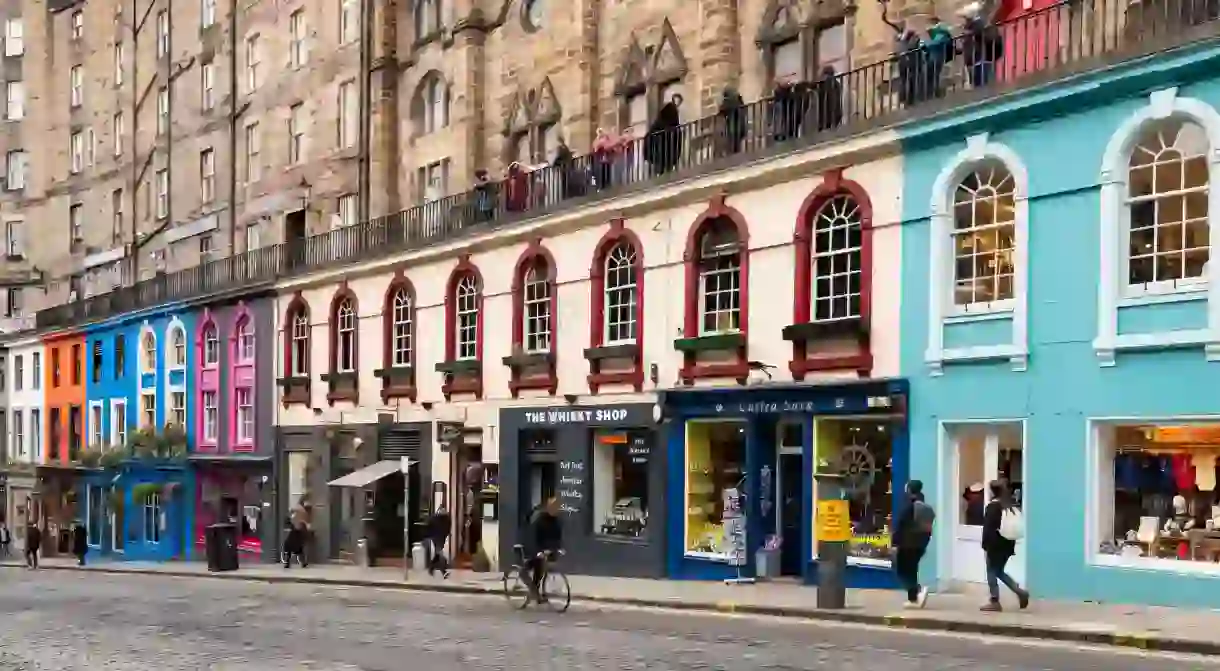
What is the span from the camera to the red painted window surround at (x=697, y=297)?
25.0 meters

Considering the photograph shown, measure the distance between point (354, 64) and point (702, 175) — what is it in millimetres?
18288

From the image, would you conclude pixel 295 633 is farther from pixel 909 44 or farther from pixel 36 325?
pixel 36 325

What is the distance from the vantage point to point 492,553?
3177 centimetres

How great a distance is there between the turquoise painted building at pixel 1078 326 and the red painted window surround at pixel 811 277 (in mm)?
845

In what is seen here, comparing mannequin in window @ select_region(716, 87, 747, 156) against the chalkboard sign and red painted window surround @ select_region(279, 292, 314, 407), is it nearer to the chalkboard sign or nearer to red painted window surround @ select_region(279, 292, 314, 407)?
the chalkboard sign

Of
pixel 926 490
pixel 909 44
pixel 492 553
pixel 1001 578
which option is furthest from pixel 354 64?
pixel 1001 578

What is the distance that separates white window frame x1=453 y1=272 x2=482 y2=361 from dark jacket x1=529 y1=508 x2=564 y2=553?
1130cm

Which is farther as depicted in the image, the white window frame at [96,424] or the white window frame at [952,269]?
the white window frame at [96,424]

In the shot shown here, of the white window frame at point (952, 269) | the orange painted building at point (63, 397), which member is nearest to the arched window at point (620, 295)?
the white window frame at point (952, 269)

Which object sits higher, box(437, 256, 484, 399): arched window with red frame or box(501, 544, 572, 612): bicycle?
box(437, 256, 484, 399): arched window with red frame

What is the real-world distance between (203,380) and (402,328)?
12408 mm

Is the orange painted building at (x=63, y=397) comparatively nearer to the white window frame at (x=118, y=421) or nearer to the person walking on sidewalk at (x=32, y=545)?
the white window frame at (x=118, y=421)

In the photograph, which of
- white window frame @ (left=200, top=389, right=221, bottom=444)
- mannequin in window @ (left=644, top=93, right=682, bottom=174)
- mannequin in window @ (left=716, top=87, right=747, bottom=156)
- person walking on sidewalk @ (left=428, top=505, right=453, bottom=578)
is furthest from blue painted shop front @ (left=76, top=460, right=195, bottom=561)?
mannequin in window @ (left=716, top=87, right=747, bottom=156)

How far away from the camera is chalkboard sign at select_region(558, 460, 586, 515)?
29203 millimetres
